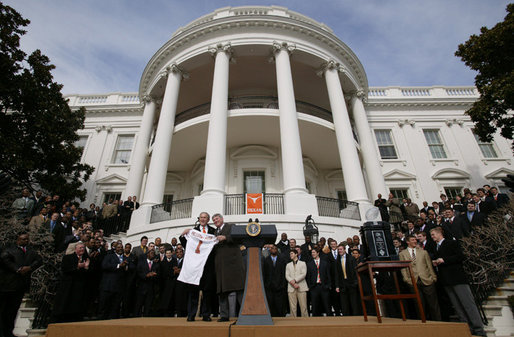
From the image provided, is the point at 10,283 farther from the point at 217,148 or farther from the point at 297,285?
the point at 217,148

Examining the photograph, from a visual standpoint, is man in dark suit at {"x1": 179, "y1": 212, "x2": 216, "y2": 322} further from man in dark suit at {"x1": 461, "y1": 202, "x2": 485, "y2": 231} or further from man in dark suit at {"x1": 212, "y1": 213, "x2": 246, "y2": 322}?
man in dark suit at {"x1": 461, "y1": 202, "x2": 485, "y2": 231}

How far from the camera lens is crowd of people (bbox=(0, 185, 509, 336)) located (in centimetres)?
402

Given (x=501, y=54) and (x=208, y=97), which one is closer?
(x=501, y=54)

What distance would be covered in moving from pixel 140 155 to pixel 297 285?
37.8 ft

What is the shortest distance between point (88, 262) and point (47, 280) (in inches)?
60.8

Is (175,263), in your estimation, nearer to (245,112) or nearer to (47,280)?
(47,280)

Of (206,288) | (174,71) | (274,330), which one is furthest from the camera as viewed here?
(174,71)

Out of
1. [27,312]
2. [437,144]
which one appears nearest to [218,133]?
[27,312]

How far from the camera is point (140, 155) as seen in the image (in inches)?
565

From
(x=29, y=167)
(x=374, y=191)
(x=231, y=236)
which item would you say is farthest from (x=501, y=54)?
(x=29, y=167)

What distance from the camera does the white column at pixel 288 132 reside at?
34.4 ft

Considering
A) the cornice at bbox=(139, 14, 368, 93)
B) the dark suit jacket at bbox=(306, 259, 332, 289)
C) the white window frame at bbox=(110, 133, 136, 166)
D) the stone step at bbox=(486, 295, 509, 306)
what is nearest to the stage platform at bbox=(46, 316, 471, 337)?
the dark suit jacket at bbox=(306, 259, 332, 289)

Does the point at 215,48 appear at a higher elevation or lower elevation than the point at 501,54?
higher

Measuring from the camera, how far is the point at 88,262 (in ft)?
17.0
